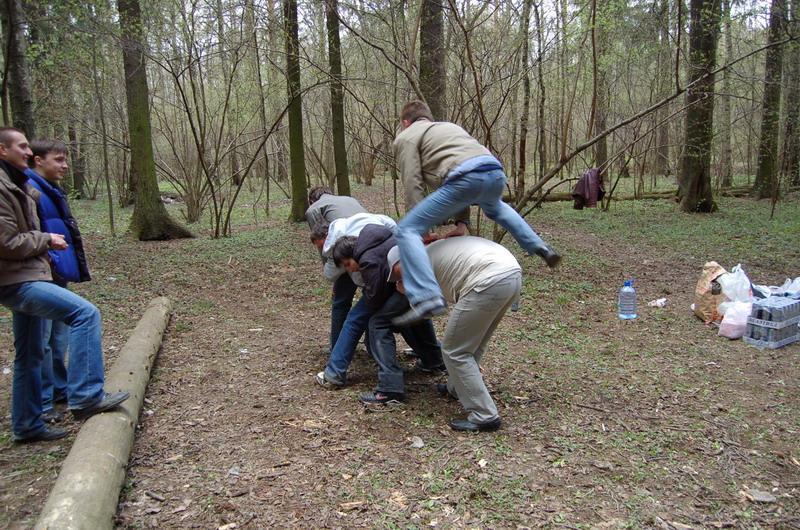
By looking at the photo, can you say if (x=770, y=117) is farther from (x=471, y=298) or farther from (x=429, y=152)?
(x=471, y=298)

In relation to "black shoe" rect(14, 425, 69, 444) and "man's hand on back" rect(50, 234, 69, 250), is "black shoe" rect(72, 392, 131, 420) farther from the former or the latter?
"man's hand on back" rect(50, 234, 69, 250)

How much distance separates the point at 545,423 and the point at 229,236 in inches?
350

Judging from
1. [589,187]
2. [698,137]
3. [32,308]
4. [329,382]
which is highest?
[698,137]

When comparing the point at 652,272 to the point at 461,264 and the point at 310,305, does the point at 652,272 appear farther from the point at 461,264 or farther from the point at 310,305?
the point at 461,264

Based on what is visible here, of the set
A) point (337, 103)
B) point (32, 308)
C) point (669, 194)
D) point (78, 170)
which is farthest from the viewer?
point (78, 170)

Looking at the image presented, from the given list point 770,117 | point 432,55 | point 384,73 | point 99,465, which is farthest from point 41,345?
point 770,117

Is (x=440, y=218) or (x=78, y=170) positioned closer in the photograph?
(x=440, y=218)

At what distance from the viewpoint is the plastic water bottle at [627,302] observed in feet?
18.8

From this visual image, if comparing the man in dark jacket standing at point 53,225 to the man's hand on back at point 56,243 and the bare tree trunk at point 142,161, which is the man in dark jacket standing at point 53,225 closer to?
the man's hand on back at point 56,243

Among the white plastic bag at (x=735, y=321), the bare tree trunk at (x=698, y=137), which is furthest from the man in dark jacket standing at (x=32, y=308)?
the bare tree trunk at (x=698, y=137)

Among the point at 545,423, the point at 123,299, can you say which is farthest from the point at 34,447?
the point at 123,299

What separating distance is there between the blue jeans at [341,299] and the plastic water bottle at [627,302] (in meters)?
2.88

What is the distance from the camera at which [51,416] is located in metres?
3.80

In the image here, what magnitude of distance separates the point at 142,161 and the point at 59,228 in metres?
7.39
